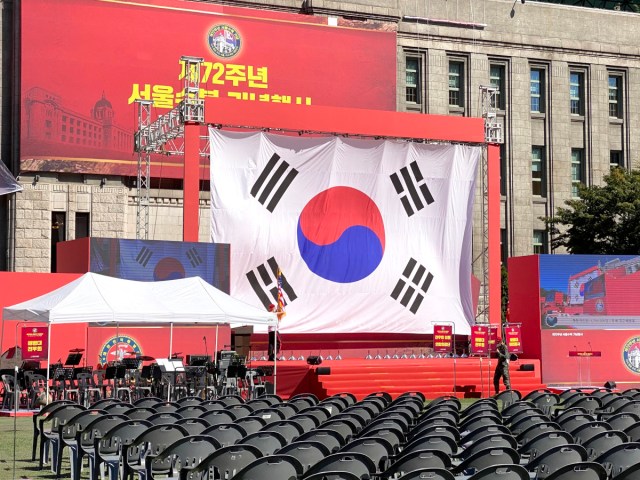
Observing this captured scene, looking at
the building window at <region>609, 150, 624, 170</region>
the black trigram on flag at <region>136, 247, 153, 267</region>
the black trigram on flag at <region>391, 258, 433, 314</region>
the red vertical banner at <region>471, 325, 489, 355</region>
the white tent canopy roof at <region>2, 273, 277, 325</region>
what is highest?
the building window at <region>609, 150, 624, 170</region>

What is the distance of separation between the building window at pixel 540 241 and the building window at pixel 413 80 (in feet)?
26.9

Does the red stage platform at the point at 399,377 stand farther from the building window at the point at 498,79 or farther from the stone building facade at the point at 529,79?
the building window at the point at 498,79

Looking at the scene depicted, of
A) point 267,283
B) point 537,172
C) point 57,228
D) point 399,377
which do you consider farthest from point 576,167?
point 399,377

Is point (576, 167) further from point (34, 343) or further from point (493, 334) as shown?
point (34, 343)

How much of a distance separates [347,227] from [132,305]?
14.1 metres

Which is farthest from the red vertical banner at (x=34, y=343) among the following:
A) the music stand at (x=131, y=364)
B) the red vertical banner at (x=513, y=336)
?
the red vertical banner at (x=513, y=336)

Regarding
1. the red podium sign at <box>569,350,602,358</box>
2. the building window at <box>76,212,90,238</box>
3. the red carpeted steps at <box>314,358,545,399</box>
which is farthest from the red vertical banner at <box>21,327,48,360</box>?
the building window at <box>76,212,90,238</box>

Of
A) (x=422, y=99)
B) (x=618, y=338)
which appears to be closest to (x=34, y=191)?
(x=422, y=99)

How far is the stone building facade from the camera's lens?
4838 cm

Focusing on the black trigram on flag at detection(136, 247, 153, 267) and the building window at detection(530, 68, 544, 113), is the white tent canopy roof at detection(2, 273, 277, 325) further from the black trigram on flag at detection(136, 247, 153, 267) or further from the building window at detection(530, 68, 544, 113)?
the building window at detection(530, 68, 544, 113)

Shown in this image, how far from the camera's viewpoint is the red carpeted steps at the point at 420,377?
30.0 meters

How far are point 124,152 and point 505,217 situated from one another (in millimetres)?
17885

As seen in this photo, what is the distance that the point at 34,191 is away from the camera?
40.3 meters

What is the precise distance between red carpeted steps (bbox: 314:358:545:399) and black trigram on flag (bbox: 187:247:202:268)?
171 inches
